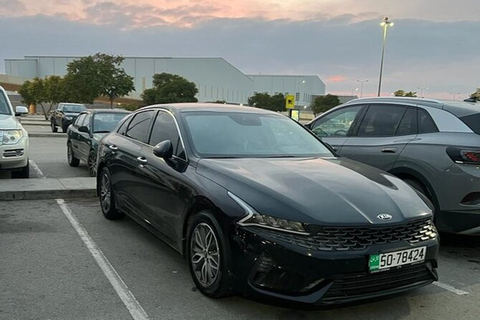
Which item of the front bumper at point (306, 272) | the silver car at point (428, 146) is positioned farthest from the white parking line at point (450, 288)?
the front bumper at point (306, 272)

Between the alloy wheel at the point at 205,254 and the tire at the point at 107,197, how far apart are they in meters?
2.41

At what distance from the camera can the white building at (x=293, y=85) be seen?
411 feet

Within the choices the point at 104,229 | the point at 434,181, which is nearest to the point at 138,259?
the point at 104,229

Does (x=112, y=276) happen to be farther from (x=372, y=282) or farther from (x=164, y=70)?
(x=164, y=70)

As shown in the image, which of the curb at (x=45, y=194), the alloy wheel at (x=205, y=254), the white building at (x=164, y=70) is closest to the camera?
the alloy wheel at (x=205, y=254)

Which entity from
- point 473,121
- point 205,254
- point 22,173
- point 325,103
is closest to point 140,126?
point 205,254

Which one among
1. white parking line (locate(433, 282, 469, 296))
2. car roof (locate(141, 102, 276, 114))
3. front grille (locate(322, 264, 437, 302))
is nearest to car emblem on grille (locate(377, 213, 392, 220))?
front grille (locate(322, 264, 437, 302))

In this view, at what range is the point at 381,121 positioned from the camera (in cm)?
586

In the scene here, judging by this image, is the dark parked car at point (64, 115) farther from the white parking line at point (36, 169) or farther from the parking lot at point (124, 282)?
the parking lot at point (124, 282)

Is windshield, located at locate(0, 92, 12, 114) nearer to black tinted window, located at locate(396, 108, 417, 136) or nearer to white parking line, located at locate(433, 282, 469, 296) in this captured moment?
black tinted window, located at locate(396, 108, 417, 136)

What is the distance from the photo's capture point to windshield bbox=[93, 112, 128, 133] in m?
9.35

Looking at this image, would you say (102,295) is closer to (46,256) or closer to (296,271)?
(46,256)

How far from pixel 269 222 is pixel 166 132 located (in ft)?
6.68

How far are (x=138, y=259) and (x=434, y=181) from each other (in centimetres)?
336
